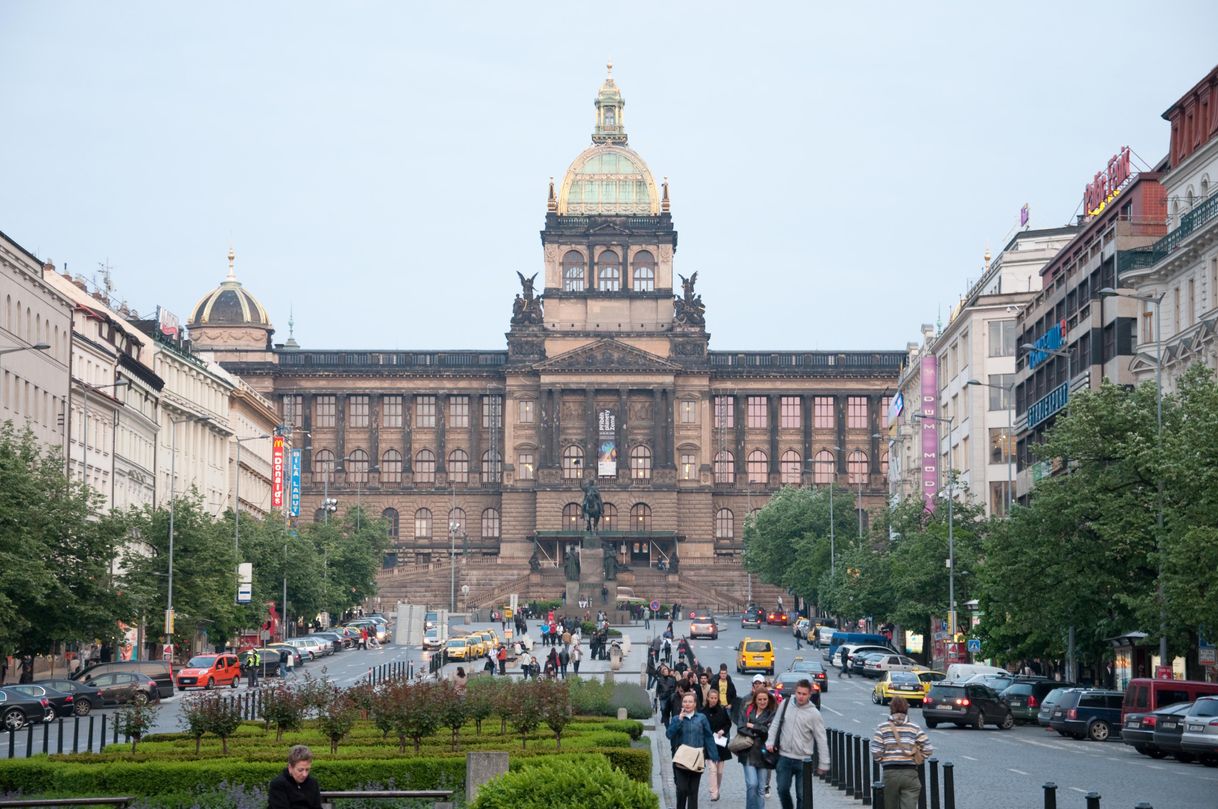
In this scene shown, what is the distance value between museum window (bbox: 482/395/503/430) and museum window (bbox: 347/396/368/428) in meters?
10.7

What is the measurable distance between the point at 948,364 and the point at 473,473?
7365 cm

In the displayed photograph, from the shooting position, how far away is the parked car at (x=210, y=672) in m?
80.6

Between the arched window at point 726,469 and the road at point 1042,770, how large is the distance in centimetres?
12511

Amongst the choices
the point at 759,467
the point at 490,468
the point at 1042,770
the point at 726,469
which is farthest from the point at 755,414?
the point at 1042,770

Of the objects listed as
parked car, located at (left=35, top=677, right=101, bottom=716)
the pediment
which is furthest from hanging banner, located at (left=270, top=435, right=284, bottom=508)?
parked car, located at (left=35, top=677, right=101, bottom=716)

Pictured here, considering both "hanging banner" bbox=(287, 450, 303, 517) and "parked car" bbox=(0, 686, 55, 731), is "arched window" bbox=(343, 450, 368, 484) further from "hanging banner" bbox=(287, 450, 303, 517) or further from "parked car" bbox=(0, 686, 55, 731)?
"parked car" bbox=(0, 686, 55, 731)

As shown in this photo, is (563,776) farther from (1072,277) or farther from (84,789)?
(1072,277)

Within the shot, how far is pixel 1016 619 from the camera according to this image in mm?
69000

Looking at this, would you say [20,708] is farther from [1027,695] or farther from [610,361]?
[610,361]

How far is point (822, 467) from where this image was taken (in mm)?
195500

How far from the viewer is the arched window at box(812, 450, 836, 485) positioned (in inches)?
7677

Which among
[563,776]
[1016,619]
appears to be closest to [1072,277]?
[1016,619]

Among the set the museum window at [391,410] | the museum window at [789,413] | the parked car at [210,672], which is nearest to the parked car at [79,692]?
the parked car at [210,672]

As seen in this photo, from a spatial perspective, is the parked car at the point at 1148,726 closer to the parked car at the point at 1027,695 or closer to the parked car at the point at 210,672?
the parked car at the point at 1027,695
